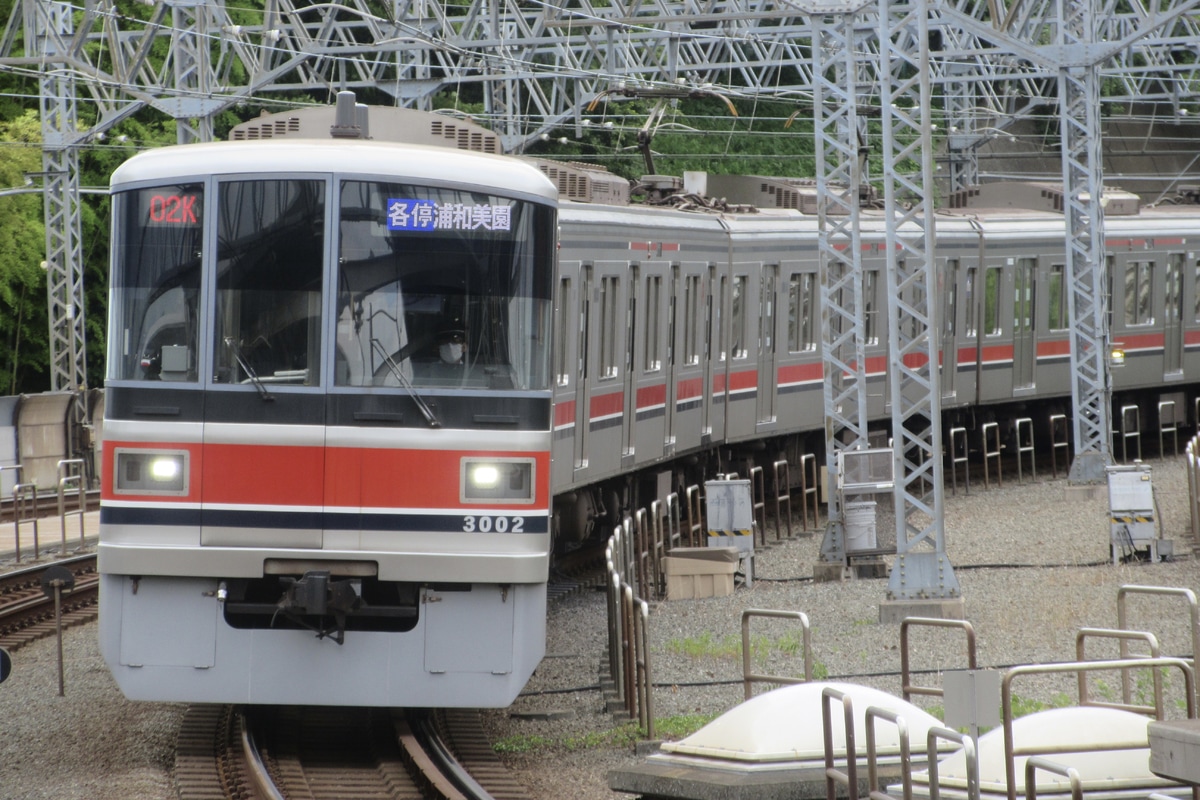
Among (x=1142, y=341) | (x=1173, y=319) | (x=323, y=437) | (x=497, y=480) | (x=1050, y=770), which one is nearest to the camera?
(x=1050, y=770)

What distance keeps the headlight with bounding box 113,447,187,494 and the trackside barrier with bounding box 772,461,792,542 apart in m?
11.4

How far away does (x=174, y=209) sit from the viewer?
8984 mm

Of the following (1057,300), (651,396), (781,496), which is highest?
(1057,300)

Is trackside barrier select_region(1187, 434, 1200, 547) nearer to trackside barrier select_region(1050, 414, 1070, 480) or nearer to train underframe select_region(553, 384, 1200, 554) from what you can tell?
train underframe select_region(553, 384, 1200, 554)

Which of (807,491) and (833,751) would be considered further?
(807,491)

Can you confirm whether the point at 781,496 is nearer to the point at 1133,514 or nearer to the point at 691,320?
the point at 691,320

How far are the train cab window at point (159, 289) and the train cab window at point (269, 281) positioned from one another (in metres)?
0.13

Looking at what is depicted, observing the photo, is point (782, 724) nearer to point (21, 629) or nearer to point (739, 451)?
point (21, 629)

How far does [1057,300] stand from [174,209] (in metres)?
20.3

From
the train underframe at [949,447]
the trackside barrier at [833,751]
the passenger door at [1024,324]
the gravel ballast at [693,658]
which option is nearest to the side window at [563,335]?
the train underframe at [949,447]

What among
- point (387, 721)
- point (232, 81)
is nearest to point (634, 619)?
point (387, 721)

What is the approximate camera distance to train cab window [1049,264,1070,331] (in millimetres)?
27031

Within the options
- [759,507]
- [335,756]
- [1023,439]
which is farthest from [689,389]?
[1023,439]

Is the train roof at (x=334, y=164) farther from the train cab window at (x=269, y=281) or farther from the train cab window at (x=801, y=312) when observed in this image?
the train cab window at (x=801, y=312)
